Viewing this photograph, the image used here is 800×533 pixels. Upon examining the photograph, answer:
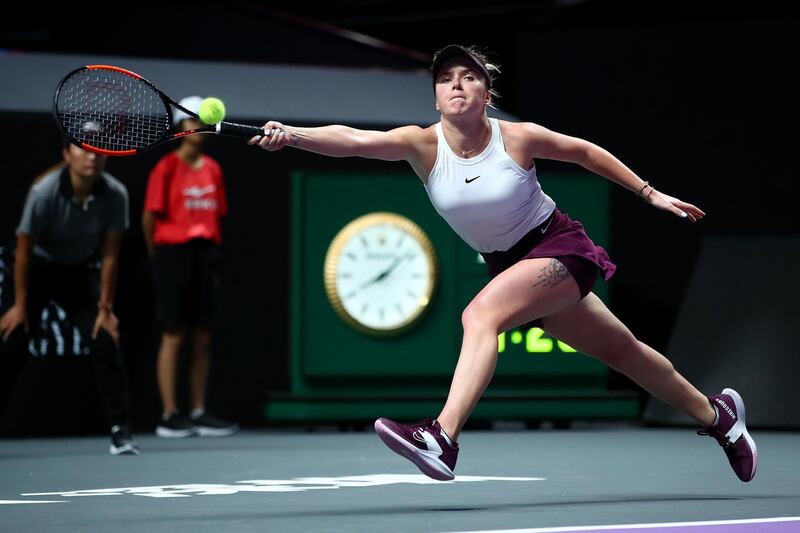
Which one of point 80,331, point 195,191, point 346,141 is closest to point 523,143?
point 346,141

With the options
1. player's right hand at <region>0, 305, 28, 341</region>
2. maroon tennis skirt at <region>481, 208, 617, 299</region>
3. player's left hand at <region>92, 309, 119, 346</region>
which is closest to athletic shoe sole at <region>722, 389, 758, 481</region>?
maroon tennis skirt at <region>481, 208, 617, 299</region>

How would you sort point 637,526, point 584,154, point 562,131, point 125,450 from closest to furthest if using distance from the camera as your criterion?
point 637,526 < point 584,154 < point 125,450 < point 562,131

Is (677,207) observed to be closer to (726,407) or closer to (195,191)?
(726,407)

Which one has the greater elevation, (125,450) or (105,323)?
(105,323)

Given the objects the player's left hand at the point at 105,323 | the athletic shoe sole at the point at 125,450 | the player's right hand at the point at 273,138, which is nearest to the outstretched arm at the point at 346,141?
the player's right hand at the point at 273,138

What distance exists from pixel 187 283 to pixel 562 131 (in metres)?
3.01

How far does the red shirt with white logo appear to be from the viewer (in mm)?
8984

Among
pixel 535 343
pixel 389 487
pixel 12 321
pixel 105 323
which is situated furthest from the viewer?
pixel 535 343

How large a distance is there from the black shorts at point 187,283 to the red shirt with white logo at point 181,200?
75mm

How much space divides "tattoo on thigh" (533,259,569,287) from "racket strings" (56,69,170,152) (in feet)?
4.28

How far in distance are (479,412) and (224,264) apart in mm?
1777

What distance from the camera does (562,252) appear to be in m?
5.04

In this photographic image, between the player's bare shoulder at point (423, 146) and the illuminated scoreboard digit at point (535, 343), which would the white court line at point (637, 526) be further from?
the illuminated scoreboard digit at point (535, 343)

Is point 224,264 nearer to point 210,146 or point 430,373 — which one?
point 210,146
